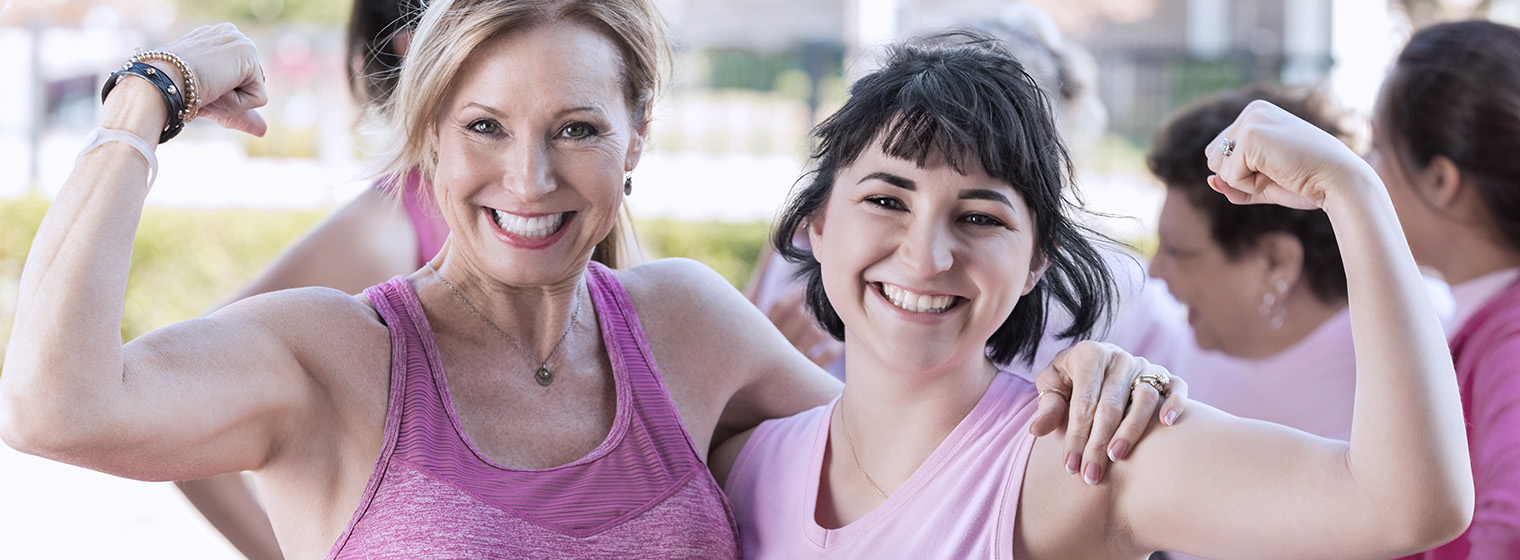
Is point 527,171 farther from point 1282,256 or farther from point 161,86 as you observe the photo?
point 1282,256

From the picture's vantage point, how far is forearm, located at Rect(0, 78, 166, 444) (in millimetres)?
1495

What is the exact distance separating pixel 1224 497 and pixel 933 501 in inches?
17.7

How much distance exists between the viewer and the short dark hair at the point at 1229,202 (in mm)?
3104

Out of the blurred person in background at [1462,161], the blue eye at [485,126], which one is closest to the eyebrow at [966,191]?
the blue eye at [485,126]

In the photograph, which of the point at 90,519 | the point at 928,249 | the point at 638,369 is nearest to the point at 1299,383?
the point at 928,249

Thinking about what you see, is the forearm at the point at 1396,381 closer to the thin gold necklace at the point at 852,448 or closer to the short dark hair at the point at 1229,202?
the thin gold necklace at the point at 852,448

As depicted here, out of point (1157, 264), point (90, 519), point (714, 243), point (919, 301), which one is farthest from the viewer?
point (714, 243)

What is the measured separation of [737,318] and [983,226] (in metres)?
0.68

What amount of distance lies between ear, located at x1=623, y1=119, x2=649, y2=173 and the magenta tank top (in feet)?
1.01

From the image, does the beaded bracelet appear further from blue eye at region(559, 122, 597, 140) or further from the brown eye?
the brown eye

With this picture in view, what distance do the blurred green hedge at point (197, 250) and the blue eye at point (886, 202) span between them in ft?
20.3

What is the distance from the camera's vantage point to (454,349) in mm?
2094

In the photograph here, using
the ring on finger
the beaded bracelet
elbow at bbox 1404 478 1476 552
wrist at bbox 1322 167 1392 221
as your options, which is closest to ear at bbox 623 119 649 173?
the beaded bracelet

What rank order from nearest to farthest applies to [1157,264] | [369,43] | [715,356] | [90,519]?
1. [715,356]
2. [369,43]
3. [1157,264]
4. [90,519]
